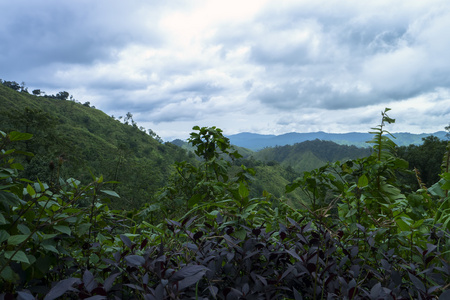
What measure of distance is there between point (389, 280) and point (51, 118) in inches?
1705

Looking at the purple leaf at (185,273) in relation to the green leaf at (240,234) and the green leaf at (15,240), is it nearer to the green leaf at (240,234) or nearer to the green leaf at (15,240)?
the green leaf at (240,234)

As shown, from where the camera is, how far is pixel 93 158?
57.0 metres

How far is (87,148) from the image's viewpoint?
6019cm

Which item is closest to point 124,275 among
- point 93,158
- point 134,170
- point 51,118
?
point 51,118

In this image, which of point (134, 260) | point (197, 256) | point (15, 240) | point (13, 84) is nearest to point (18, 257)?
point (15, 240)

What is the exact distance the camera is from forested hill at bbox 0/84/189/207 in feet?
95.4

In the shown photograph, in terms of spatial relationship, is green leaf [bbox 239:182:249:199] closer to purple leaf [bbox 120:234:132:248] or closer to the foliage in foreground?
the foliage in foreground

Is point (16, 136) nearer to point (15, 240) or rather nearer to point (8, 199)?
point (8, 199)

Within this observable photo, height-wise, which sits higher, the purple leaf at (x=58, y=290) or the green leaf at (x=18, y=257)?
the green leaf at (x=18, y=257)

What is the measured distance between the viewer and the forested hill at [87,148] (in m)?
29.1

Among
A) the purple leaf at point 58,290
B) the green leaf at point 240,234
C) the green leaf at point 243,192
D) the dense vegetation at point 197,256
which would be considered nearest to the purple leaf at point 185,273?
the dense vegetation at point 197,256

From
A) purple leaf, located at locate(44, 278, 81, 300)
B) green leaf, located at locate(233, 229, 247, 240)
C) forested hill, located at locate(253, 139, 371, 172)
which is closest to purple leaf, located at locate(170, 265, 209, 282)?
purple leaf, located at locate(44, 278, 81, 300)

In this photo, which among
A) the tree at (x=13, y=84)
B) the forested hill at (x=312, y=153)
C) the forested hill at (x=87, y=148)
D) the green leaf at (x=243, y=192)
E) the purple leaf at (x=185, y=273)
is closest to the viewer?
the purple leaf at (x=185, y=273)

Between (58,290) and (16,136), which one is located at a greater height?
(16,136)
